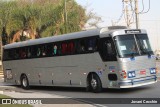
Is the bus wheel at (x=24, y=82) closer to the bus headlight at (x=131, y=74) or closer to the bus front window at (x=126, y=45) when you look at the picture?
the bus front window at (x=126, y=45)

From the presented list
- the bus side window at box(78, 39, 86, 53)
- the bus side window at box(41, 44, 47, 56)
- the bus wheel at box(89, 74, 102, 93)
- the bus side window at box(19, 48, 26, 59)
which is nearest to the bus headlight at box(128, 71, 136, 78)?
the bus wheel at box(89, 74, 102, 93)

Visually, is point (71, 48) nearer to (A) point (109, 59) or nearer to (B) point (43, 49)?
(B) point (43, 49)

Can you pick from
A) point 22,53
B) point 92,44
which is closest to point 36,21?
point 22,53

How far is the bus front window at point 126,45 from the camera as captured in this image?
17766mm

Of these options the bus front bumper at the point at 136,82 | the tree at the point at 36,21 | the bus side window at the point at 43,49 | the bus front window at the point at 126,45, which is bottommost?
the bus front bumper at the point at 136,82

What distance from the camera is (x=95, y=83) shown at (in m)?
19.1

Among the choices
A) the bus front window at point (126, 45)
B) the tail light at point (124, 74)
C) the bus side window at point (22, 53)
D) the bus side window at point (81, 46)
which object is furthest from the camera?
the bus side window at point (22, 53)

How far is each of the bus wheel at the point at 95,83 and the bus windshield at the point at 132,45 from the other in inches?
82.0

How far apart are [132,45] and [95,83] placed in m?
2.60

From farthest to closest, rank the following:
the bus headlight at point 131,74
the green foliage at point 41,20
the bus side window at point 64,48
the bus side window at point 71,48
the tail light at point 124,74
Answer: the green foliage at point 41,20 < the bus side window at point 64,48 < the bus side window at point 71,48 < the bus headlight at point 131,74 < the tail light at point 124,74

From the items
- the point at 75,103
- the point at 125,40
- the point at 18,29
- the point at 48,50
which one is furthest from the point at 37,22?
the point at 75,103

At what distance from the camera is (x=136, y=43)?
18312mm

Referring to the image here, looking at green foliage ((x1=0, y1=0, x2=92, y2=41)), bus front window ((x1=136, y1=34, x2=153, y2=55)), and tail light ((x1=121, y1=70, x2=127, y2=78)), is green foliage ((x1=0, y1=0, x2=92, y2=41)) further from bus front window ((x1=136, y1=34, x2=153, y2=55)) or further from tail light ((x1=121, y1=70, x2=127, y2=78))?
tail light ((x1=121, y1=70, x2=127, y2=78))

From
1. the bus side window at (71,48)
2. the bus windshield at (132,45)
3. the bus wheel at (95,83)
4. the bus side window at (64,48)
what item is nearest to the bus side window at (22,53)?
the bus side window at (64,48)
